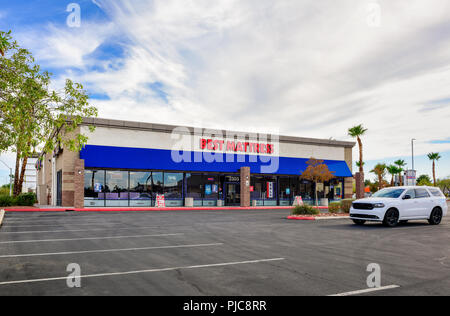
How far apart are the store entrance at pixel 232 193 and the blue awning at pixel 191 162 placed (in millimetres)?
1949

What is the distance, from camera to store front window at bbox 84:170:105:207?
1181 inches

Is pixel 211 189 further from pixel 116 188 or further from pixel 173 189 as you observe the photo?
pixel 116 188

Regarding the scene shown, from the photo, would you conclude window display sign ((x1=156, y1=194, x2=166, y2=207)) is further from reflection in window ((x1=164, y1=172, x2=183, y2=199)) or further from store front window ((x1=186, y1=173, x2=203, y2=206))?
store front window ((x1=186, y1=173, x2=203, y2=206))

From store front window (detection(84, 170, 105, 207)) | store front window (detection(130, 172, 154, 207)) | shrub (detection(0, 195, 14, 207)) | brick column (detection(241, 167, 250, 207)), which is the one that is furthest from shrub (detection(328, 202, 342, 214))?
shrub (detection(0, 195, 14, 207))

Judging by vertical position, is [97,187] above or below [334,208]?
above

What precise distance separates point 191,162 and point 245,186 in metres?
6.16

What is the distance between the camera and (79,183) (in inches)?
1129

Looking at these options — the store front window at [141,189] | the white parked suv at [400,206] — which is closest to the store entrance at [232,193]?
the store front window at [141,189]

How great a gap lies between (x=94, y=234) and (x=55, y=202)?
84.5 feet

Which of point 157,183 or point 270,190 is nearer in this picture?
point 157,183

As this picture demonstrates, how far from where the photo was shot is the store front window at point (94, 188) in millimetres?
30000

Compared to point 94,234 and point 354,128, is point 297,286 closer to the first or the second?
point 94,234

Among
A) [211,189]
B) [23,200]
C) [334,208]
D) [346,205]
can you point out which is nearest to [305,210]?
[334,208]

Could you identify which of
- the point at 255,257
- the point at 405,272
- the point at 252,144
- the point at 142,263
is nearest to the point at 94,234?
the point at 142,263
